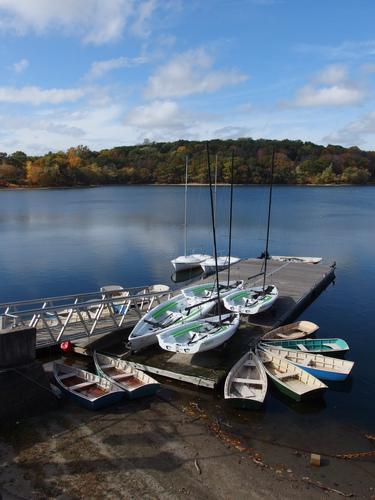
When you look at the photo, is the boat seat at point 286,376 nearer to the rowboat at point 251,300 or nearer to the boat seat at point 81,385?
the rowboat at point 251,300

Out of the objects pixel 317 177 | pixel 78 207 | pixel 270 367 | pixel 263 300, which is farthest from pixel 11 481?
pixel 317 177

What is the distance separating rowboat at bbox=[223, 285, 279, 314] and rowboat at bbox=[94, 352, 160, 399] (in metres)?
7.03

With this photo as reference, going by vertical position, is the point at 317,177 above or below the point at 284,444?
above

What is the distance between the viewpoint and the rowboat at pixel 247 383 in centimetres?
1448

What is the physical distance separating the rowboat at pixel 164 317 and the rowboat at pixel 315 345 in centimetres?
354

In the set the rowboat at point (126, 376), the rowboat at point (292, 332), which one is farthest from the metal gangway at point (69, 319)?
the rowboat at point (292, 332)

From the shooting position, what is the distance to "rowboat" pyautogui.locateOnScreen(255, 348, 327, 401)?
15.4 m

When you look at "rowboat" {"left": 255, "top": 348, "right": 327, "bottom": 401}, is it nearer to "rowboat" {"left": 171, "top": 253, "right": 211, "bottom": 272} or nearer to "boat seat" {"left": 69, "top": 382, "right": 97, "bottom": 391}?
"boat seat" {"left": 69, "top": 382, "right": 97, "bottom": 391}

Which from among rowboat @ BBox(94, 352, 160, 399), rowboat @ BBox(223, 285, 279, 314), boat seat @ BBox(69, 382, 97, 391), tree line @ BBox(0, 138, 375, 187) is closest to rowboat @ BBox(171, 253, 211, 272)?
rowboat @ BBox(223, 285, 279, 314)

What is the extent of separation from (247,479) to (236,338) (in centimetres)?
951

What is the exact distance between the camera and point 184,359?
17.6m

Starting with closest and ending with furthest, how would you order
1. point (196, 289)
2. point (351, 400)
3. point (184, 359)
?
point (351, 400), point (184, 359), point (196, 289)

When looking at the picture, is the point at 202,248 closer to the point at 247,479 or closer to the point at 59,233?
the point at 59,233

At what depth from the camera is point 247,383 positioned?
615 inches
